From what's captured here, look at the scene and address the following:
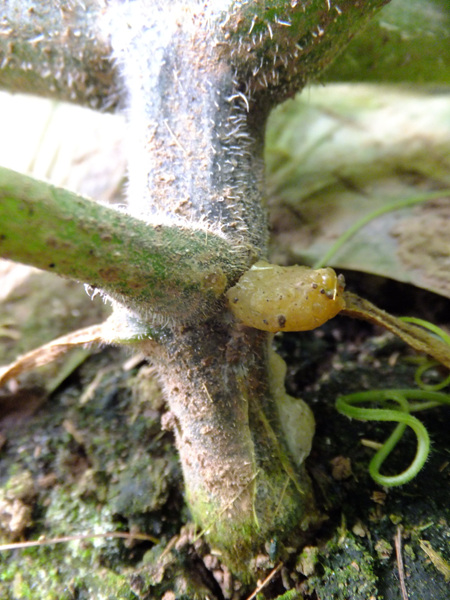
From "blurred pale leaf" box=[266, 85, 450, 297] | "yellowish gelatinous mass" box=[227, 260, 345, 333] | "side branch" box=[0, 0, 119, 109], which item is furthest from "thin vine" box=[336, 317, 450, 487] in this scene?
"side branch" box=[0, 0, 119, 109]

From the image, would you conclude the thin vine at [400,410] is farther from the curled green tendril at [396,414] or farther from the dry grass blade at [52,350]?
the dry grass blade at [52,350]

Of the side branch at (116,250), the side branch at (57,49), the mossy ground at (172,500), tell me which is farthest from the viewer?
the side branch at (57,49)

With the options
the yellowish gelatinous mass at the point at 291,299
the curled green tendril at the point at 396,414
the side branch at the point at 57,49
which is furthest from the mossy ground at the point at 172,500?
the side branch at the point at 57,49

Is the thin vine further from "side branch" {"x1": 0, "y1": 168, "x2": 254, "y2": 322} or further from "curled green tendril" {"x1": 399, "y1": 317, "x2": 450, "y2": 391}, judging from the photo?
"side branch" {"x1": 0, "y1": 168, "x2": 254, "y2": 322}

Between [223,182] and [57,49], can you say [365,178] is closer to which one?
[223,182]

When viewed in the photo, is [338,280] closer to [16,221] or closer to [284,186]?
[16,221]

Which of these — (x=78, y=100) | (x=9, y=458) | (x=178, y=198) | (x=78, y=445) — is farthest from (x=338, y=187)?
(x=9, y=458)
